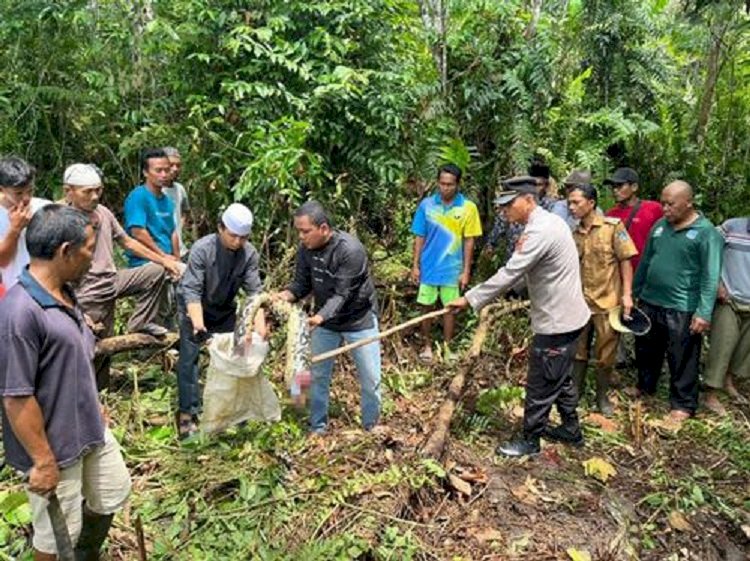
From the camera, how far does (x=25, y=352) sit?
2.43 m

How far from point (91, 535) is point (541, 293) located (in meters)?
3.08

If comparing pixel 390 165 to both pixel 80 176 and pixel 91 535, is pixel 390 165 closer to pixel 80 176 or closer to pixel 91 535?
pixel 80 176

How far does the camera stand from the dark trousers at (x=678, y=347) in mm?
5262

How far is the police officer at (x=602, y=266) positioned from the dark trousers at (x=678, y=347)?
37 centimetres

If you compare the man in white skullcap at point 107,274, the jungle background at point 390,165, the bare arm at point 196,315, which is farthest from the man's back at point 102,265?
the bare arm at point 196,315

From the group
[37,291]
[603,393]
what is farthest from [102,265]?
[603,393]

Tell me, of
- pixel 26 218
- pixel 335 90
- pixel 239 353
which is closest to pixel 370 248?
pixel 335 90

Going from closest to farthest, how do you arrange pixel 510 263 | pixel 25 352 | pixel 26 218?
pixel 25 352 < pixel 26 218 < pixel 510 263

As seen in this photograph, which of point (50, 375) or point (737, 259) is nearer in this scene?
point (50, 375)

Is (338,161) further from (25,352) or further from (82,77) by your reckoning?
(25,352)

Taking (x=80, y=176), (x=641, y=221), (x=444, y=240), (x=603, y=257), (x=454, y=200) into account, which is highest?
(x=80, y=176)

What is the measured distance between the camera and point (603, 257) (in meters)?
5.14

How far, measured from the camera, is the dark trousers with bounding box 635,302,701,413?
5.26 meters

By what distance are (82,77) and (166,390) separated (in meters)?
3.65
